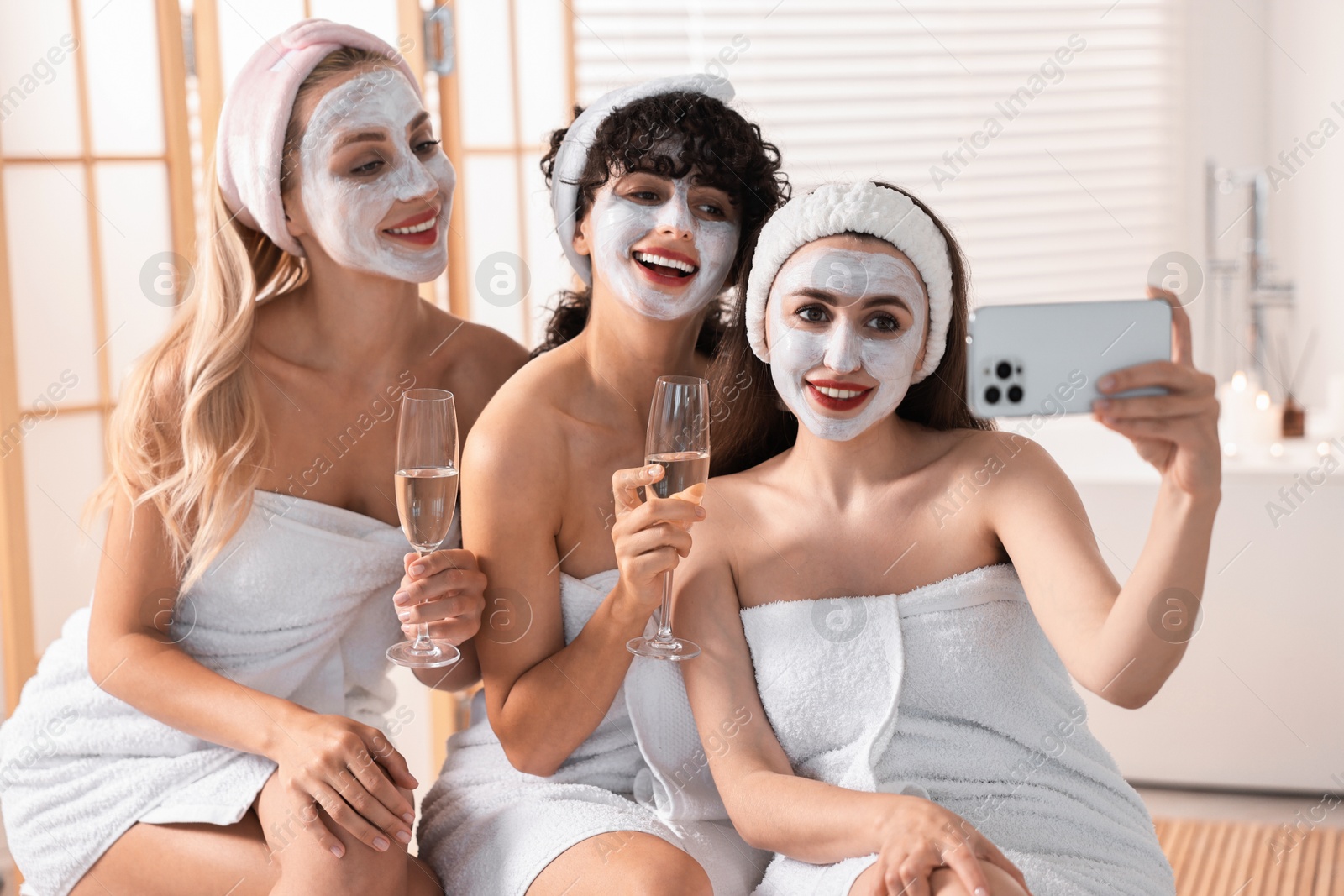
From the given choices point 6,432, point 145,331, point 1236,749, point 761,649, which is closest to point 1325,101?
point 1236,749

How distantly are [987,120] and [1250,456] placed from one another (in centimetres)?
149

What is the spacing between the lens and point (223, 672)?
5.40 ft

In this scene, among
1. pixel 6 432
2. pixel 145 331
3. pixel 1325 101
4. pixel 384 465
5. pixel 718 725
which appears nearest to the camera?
pixel 718 725

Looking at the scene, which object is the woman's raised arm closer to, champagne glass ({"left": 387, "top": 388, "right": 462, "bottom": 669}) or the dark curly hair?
the dark curly hair

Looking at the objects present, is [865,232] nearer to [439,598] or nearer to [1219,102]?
[439,598]

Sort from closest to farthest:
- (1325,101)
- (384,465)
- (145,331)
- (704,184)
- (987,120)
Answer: (704,184)
(384,465)
(145,331)
(1325,101)
(987,120)

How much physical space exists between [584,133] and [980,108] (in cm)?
258

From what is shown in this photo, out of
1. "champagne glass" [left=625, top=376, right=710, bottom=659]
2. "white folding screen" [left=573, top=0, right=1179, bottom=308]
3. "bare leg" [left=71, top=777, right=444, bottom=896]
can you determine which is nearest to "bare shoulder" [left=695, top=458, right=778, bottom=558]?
"champagne glass" [left=625, top=376, right=710, bottom=659]

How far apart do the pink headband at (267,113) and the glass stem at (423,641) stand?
541 millimetres

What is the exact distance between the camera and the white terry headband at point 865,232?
4.56 ft

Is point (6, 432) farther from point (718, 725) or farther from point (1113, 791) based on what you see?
point (1113, 791)

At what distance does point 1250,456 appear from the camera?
9.43 ft

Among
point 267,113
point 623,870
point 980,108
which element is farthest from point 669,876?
point 980,108

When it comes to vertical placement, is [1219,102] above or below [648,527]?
above
